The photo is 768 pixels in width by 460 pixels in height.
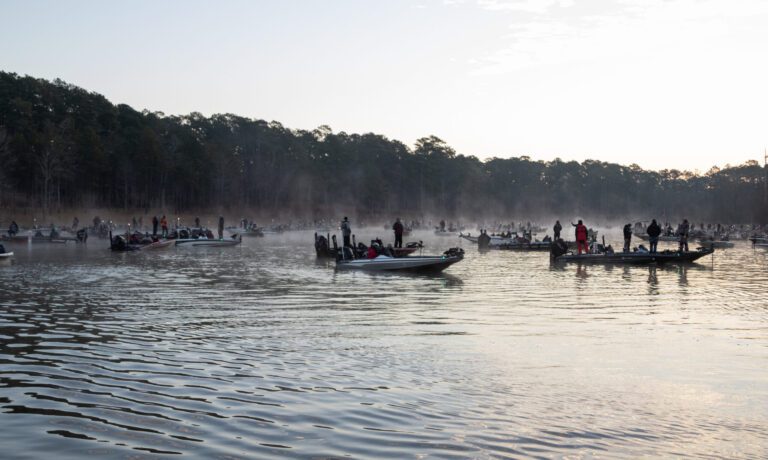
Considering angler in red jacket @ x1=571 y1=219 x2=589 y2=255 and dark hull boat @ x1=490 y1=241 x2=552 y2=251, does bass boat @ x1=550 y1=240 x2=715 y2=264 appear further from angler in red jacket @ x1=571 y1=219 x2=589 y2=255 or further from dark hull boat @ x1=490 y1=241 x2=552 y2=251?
dark hull boat @ x1=490 y1=241 x2=552 y2=251

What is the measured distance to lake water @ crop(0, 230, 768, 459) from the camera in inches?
339

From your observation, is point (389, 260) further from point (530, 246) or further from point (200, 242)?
point (200, 242)

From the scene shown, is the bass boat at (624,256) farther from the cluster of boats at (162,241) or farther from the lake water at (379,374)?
the cluster of boats at (162,241)

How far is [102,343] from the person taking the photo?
15.0 m

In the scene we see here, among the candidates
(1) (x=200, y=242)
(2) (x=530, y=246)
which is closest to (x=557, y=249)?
(2) (x=530, y=246)

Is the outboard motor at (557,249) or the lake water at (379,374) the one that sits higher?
the outboard motor at (557,249)

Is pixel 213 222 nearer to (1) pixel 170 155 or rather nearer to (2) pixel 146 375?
(1) pixel 170 155

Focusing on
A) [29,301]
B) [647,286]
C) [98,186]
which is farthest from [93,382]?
[98,186]

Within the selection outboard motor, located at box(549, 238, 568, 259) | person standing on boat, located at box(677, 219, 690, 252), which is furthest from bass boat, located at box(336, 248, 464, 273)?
person standing on boat, located at box(677, 219, 690, 252)

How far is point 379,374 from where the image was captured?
486 inches

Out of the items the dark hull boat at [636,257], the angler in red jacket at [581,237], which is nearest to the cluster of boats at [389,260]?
the dark hull boat at [636,257]

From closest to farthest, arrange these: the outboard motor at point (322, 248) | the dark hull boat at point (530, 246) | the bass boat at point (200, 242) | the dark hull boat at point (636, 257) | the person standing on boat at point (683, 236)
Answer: the dark hull boat at point (636, 257) < the person standing on boat at point (683, 236) < the outboard motor at point (322, 248) < the bass boat at point (200, 242) < the dark hull boat at point (530, 246)

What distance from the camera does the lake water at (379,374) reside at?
8.60 m

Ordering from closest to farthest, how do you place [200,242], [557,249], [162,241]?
[557,249], [162,241], [200,242]
